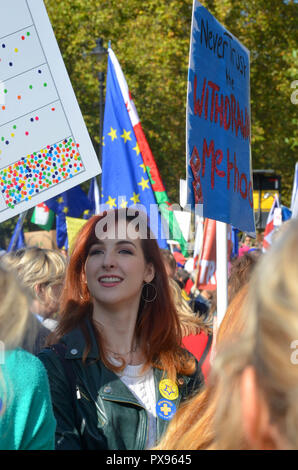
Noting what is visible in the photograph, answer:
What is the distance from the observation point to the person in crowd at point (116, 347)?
2307 mm

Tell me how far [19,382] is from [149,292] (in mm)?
1312

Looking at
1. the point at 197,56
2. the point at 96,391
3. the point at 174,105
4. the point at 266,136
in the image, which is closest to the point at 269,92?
the point at 266,136

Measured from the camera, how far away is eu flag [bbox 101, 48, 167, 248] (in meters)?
5.09

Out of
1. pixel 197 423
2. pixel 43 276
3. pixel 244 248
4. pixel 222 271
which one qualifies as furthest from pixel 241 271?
pixel 244 248

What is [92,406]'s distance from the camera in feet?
7.62

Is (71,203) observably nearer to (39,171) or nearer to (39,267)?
(39,267)

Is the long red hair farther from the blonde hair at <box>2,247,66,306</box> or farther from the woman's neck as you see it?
the blonde hair at <box>2,247,66,306</box>

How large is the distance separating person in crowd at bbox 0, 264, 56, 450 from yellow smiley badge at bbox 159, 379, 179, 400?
859 millimetres

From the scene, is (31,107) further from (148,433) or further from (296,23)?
(296,23)

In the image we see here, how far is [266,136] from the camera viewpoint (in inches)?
885

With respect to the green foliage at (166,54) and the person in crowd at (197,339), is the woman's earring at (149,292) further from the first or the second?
the green foliage at (166,54)

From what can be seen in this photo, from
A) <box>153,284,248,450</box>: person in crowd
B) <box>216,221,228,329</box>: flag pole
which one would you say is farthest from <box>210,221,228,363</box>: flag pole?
<box>153,284,248,450</box>: person in crowd

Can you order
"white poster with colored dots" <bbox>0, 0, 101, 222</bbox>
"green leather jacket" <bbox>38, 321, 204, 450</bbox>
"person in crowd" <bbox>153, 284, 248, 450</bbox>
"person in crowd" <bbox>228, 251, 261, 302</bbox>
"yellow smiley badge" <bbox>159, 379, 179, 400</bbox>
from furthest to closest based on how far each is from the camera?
"person in crowd" <bbox>228, 251, 261, 302</bbox> < "white poster with colored dots" <bbox>0, 0, 101, 222</bbox> < "yellow smiley badge" <bbox>159, 379, 179, 400</bbox> < "green leather jacket" <bbox>38, 321, 204, 450</bbox> < "person in crowd" <bbox>153, 284, 248, 450</bbox>

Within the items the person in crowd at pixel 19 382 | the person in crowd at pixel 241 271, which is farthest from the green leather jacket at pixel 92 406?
the person in crowd at pixel 241 271
